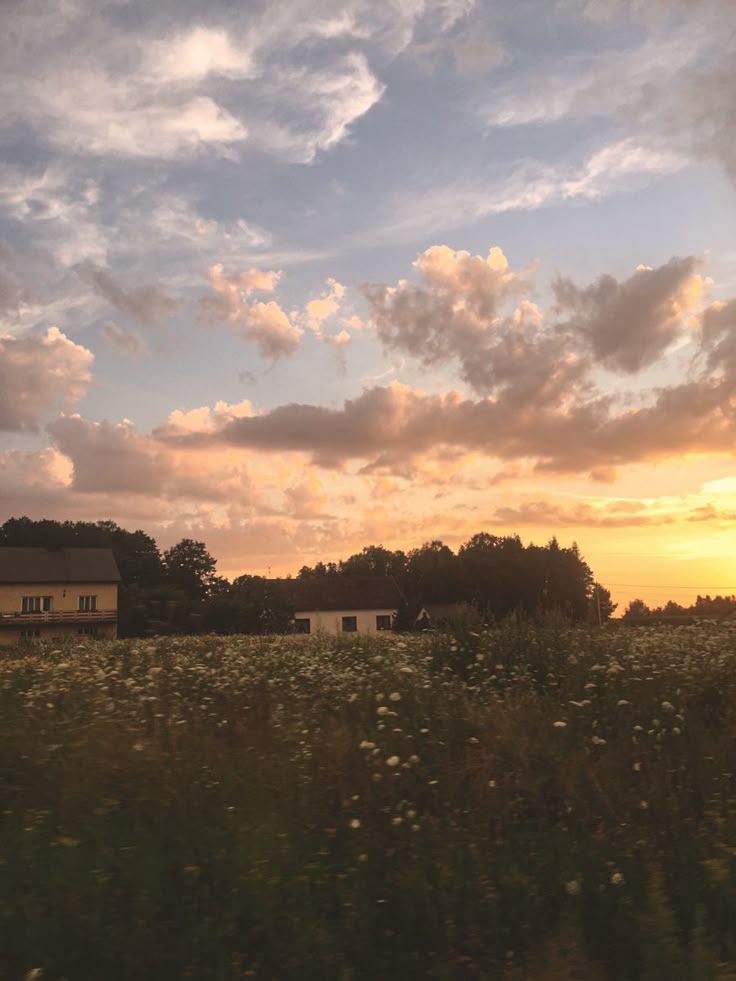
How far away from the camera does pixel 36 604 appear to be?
67188mm

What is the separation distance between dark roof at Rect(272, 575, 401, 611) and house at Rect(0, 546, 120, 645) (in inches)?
652

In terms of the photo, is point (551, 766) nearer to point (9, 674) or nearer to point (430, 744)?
point (430, 744)

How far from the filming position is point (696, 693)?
8.90 metres

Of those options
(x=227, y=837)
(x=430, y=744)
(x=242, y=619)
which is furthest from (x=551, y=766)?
(x=242, y=619)

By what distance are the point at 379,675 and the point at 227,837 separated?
475 cm

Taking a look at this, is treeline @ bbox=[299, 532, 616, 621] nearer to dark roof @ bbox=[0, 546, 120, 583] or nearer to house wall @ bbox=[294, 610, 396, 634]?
house wall @ bbox=[294, 610, 396, 634]

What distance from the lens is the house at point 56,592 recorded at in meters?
65.8

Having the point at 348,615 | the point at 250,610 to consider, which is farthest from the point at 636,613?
the point at 348,615

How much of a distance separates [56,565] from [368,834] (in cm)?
6881

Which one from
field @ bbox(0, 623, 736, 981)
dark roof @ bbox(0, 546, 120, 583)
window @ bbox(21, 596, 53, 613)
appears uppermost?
dark roof @ bbox(0, 546, 120, 583)

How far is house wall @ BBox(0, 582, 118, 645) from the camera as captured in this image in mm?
65750

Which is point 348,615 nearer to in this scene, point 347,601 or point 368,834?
point 347,601

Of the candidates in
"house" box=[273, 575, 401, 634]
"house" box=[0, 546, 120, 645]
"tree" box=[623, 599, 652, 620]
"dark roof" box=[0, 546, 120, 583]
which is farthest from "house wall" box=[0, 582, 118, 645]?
"tree" box=[623, 599, 652, 620]

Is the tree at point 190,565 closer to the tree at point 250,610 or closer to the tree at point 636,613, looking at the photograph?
the tree at point 250,610
